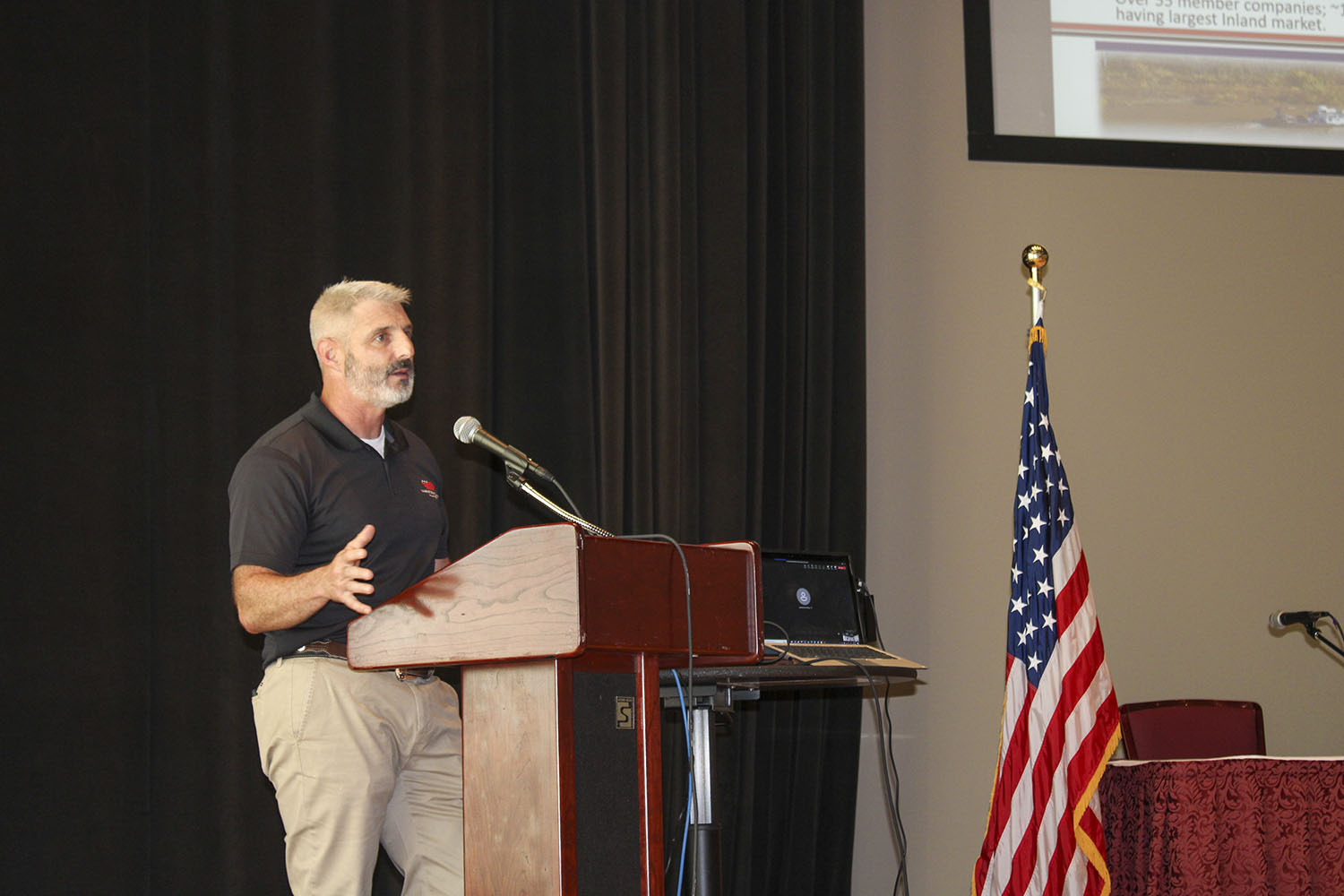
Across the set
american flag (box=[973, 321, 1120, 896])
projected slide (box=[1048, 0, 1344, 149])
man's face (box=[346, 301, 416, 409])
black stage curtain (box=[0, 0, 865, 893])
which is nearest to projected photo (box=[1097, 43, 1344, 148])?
projected slide (box=[1048, 0, 1344, 149])

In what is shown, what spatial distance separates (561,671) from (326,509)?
901 millimetres

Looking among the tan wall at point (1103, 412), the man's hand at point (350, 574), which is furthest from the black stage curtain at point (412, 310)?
the man's hand at point (350, 574)

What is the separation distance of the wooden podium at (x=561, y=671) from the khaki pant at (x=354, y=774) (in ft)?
1.18

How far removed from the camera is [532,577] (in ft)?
6.18

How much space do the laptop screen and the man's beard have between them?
1.28m

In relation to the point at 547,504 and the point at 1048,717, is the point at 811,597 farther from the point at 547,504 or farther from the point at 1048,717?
the point at 547,504

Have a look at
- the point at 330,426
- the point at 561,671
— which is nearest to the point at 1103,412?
the point at 330,426

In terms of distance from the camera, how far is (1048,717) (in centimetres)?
366

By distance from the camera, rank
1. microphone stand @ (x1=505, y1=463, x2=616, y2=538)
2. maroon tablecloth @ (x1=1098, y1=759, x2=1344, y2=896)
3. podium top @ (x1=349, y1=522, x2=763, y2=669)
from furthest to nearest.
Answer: maroon tablecloth @ (x1=1098, y1=759, x2=1344, y2=896)
microphone stand @ (x1=505, y1=463, x2=616, y2=538)
podium top @ (x1=349, y1=522, x2=763, y2=669)

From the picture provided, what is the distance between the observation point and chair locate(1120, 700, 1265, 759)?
4.02m

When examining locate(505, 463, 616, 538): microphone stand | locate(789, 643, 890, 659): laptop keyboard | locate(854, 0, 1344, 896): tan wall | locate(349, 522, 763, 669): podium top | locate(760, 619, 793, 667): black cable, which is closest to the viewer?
locate(349, 522, 763, 669): podium top

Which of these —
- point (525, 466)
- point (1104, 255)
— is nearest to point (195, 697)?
point (525, 466)

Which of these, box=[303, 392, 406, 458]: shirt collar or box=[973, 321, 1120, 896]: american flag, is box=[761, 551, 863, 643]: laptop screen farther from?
box=[303, 392, 406, 458]: shirt collar

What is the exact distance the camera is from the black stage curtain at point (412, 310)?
347cm
